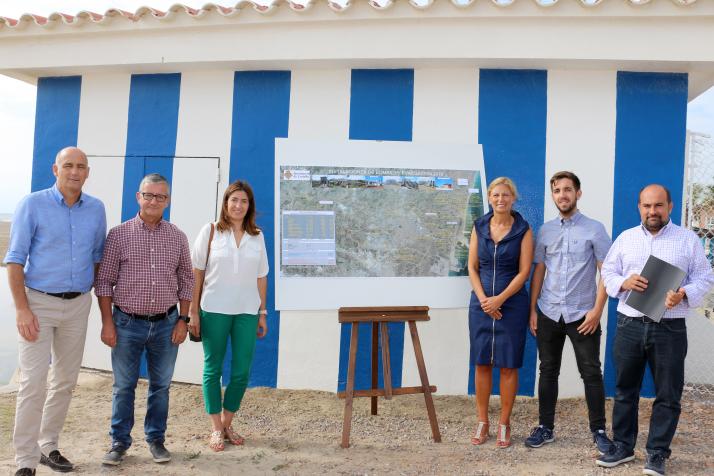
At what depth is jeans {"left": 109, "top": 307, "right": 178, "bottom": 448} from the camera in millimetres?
2734

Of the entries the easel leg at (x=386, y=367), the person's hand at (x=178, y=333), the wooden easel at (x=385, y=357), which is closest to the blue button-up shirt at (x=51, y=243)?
the person's hand at (x=178, y=333)

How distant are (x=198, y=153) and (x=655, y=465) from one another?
375 centimetres

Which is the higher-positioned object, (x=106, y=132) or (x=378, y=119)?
(x=378, y=119)

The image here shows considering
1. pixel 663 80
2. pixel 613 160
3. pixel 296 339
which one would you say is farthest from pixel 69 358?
pixel 663 80

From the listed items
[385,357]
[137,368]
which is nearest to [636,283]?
[385,357]

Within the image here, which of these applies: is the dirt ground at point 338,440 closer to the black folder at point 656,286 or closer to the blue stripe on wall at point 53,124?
the black folder at point 656,286

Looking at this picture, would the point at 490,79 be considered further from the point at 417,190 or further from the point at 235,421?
the point at 235,421

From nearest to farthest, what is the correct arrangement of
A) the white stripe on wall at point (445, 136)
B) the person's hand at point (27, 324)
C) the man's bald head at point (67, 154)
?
the person's hand at point (27, 324), the man's bald head at point (67, 154), the white stripe on wall at point (445, 136)

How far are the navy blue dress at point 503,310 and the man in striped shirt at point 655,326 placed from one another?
51cm

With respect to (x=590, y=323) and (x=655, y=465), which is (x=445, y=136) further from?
(x=655, y=465)

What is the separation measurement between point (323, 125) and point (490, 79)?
1.34 m

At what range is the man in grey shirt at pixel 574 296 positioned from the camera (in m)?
3.00

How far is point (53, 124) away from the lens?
14.9 ft

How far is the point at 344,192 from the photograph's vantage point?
3.41 m
